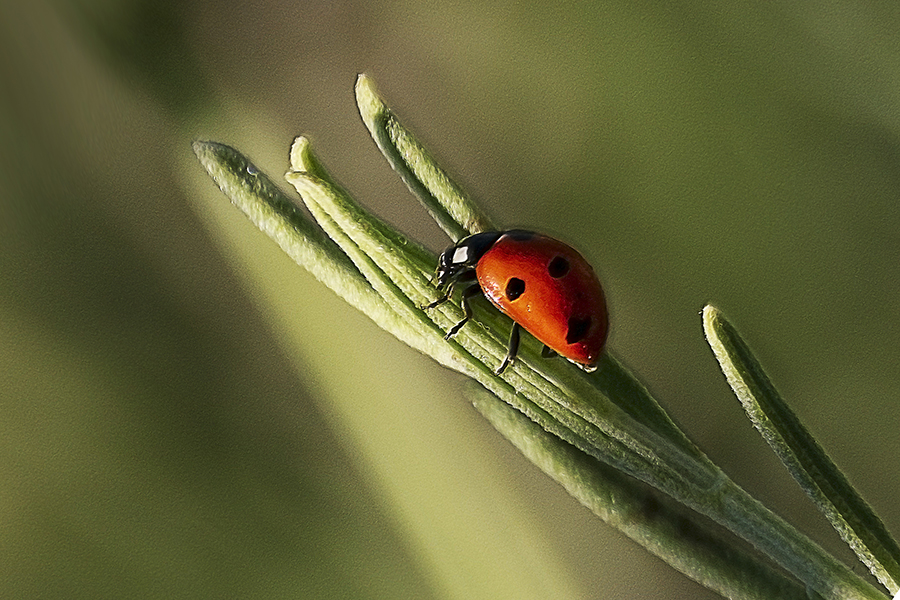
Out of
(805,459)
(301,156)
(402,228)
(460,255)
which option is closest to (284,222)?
(301,156)

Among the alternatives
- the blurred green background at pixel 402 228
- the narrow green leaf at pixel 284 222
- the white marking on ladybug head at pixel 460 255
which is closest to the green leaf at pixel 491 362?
the narrow green leaf at pixel 284 222

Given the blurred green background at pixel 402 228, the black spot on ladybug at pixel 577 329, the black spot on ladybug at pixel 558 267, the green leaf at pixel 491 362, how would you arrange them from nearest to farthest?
the green leaf at pixel 491 362, the black spot on ladybug at pixel 577 329, the black spot on ladybug at pixel 558 267, the blurred green background at pixel 402 228

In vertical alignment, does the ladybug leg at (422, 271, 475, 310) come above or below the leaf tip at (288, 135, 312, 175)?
below

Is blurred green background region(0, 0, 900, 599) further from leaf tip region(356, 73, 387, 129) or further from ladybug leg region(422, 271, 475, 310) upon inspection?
leaf tip region(356, 73, 387, 129)

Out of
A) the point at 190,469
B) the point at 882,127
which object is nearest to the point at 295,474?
the point at 190,469

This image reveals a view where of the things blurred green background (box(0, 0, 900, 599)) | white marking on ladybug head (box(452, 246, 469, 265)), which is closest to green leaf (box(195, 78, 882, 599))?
white marking on ladybug head (box(452, 246, 469, 265))

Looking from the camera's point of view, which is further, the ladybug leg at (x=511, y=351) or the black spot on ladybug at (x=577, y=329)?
the black spot on ladybug at (x=577, y=329)

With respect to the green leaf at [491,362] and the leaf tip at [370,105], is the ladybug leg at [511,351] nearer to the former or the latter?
the green leaf at [491,362]

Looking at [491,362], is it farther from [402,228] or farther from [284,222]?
[402,228]
